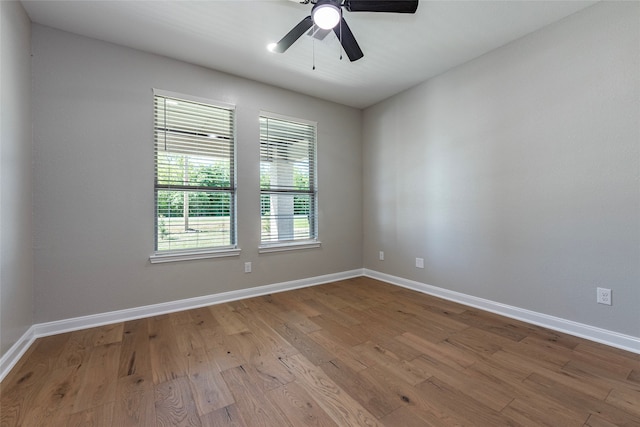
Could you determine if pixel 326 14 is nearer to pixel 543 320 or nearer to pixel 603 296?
pixel 603 296

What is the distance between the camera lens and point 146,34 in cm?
241

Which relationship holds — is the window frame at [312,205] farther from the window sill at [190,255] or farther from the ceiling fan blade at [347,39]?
the ceiling fan blade at [347,39]

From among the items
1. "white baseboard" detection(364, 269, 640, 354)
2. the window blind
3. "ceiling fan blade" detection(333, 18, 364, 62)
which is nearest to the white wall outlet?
"white baseboard" detection(364, 269, 640, 354)

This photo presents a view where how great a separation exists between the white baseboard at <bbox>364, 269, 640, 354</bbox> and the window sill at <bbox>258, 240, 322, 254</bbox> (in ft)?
4.54

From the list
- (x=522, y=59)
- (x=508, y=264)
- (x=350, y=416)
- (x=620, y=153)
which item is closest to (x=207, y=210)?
(x=350, y=416)

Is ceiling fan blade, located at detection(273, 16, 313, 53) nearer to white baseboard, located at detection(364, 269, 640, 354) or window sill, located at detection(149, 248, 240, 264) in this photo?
window sill, located at detection(149, 248, 240, 264)

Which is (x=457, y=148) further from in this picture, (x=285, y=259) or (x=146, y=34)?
(x=146, y=34)

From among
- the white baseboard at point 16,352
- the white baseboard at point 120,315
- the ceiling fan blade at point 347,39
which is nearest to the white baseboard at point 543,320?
the white baseboard at point 120,315

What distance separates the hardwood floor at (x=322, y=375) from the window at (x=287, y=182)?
127cm

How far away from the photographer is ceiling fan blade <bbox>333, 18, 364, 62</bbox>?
194cm

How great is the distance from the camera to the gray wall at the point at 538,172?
2.00 m

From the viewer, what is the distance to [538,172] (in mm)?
2398

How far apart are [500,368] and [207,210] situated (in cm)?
295

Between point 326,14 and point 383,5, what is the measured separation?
14.9 inches
